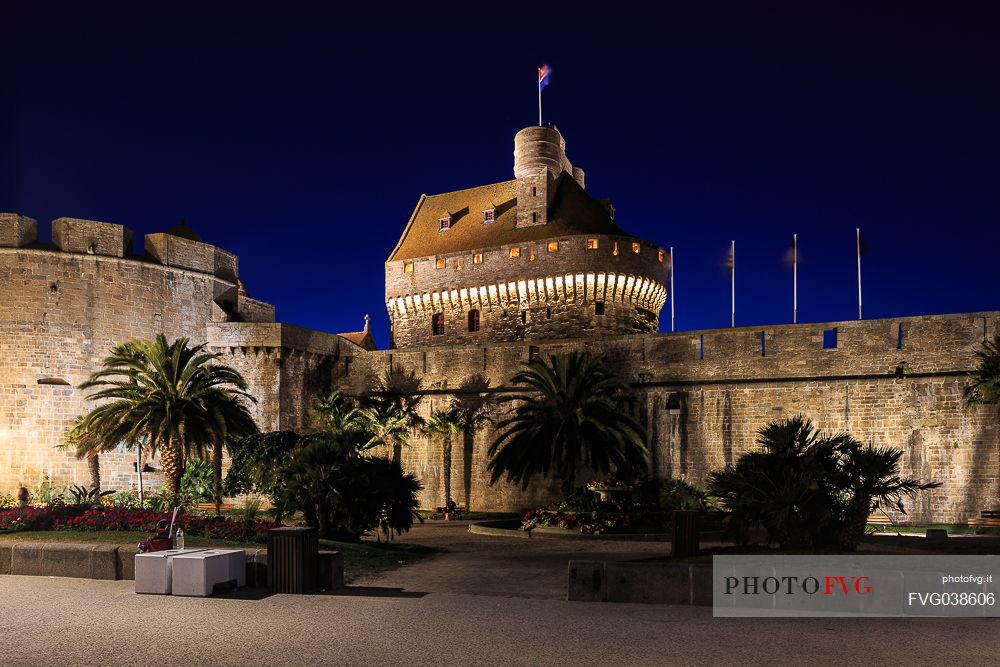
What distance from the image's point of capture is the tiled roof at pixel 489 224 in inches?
1464

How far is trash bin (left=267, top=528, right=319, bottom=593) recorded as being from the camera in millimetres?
9625

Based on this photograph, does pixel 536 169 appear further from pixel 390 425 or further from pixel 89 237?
pixel 89 237

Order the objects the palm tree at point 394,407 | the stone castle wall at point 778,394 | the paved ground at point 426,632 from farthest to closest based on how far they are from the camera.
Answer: the palm tree at point 394,407 < the stone castle wall at point 778,394 < the paved ground at point 426,632

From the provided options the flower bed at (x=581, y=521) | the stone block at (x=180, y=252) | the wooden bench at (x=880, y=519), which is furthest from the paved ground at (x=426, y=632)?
the stone block at (x=180, y=252)

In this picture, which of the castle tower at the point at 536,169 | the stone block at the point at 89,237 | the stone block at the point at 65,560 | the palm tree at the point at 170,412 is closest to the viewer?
the stone block at the point at 65,560

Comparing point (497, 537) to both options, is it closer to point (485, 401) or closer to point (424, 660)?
point (485, 401)

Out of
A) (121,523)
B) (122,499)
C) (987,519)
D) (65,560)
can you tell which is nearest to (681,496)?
(987,519)

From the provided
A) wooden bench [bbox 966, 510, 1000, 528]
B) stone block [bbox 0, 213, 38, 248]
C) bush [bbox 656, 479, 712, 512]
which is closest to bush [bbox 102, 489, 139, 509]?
stone block [bbox 0, 213, 38, 248]

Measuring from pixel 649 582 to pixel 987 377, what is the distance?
652 inches

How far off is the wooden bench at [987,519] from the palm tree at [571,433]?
26.1 feet

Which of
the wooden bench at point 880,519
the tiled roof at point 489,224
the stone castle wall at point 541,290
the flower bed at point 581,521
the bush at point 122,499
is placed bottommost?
the wooden bench at point 880,519

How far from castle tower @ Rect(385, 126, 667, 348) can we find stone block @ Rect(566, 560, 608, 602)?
26.6 meters

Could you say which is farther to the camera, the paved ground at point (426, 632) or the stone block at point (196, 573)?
the stone block at point (196, 573)

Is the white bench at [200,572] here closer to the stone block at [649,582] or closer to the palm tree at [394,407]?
the stone block at [649,582]
